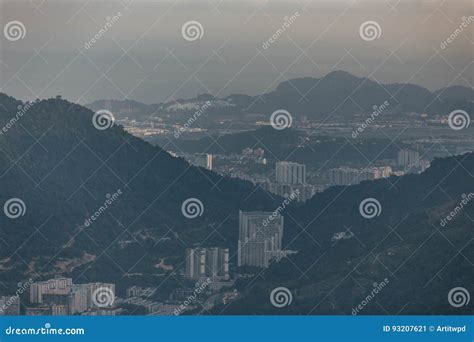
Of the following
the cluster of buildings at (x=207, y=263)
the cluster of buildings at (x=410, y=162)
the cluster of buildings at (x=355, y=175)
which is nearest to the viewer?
the cluster of buildings at (x=207, y=263)

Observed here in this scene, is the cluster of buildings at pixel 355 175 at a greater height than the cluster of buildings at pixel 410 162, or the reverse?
the cluster of buildings at pixel 410 162

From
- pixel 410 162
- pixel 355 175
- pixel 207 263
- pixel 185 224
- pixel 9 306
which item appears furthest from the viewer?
pixel 410 162

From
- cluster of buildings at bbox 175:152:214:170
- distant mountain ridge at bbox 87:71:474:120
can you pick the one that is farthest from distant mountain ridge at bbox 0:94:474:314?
distant mountain ridge at bbox 87:71:474:120

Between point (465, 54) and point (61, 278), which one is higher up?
point (465, 54)

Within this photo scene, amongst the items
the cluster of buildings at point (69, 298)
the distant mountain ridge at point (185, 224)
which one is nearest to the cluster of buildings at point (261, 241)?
the distant mountain ridge at point (185, 224)

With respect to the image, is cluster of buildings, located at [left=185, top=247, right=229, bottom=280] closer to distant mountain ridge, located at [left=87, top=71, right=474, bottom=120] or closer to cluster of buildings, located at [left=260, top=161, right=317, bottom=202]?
cluster of buildings, located at [left=260, top=161, right=317, bottom=202]

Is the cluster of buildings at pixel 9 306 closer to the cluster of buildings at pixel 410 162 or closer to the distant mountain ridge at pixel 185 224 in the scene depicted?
the distant mountain ridge at pixel 185 224

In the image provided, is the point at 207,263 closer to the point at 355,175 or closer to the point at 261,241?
the point at 261,241

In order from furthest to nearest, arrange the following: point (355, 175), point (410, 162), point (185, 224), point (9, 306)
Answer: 1. point (410, 162)
2. point (355, 175)
3. point (185, 224)
4. point (9, 306)

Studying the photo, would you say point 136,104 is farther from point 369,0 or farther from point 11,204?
point 369,0

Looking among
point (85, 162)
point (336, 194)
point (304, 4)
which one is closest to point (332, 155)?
point (336, 194)

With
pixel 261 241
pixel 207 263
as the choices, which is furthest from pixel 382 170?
pixel 207 263
